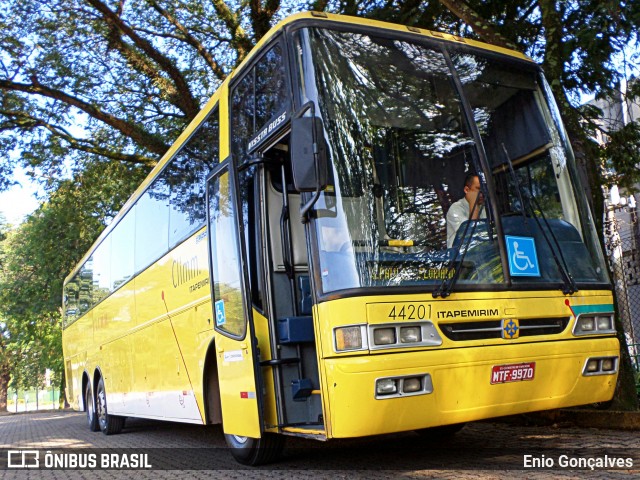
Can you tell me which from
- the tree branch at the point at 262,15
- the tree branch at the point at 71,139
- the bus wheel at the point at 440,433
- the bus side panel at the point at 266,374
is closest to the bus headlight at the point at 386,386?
the bus side panel at the point at 266,374

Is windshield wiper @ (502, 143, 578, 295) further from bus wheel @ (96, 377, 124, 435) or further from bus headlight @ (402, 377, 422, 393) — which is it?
bus wheel @ (96, 377, 124, 435)

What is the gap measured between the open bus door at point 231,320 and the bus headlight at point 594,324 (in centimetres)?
271

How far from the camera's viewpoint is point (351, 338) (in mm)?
5188

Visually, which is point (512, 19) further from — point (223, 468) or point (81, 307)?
point (81, 307)

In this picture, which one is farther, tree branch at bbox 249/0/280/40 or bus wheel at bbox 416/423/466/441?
tree branch at bbox 249/0/280/40

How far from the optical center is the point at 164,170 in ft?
32.2

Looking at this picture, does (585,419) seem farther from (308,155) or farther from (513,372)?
(308,155)

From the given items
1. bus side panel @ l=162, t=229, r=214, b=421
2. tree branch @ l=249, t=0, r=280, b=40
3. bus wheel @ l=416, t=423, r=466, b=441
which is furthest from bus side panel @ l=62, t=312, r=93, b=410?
bus wheel @ l=416, t=423, r=466, b=441

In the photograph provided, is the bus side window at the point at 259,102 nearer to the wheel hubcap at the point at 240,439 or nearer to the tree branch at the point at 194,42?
the wheel hubcap at the point at 240,439

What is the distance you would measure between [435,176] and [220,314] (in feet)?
8.26

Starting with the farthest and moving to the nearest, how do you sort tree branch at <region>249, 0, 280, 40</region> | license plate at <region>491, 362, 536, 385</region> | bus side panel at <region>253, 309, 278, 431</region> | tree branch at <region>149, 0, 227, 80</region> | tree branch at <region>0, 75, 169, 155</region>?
tree branch at <region>149, 0, 227, 80</region>, tree branch at <region>0, 75, 169, 155</region>, tree branch at <region>249, 0, 280, 40</region>, bus side panel at <region>253, 309, 278, 431</region>, license plate at <region>491, 362, 536, 385</region>

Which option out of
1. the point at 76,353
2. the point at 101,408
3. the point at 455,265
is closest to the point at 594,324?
the point at 455,265

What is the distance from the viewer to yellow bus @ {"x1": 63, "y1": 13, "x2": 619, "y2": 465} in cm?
532

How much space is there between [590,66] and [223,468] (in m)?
6.96
